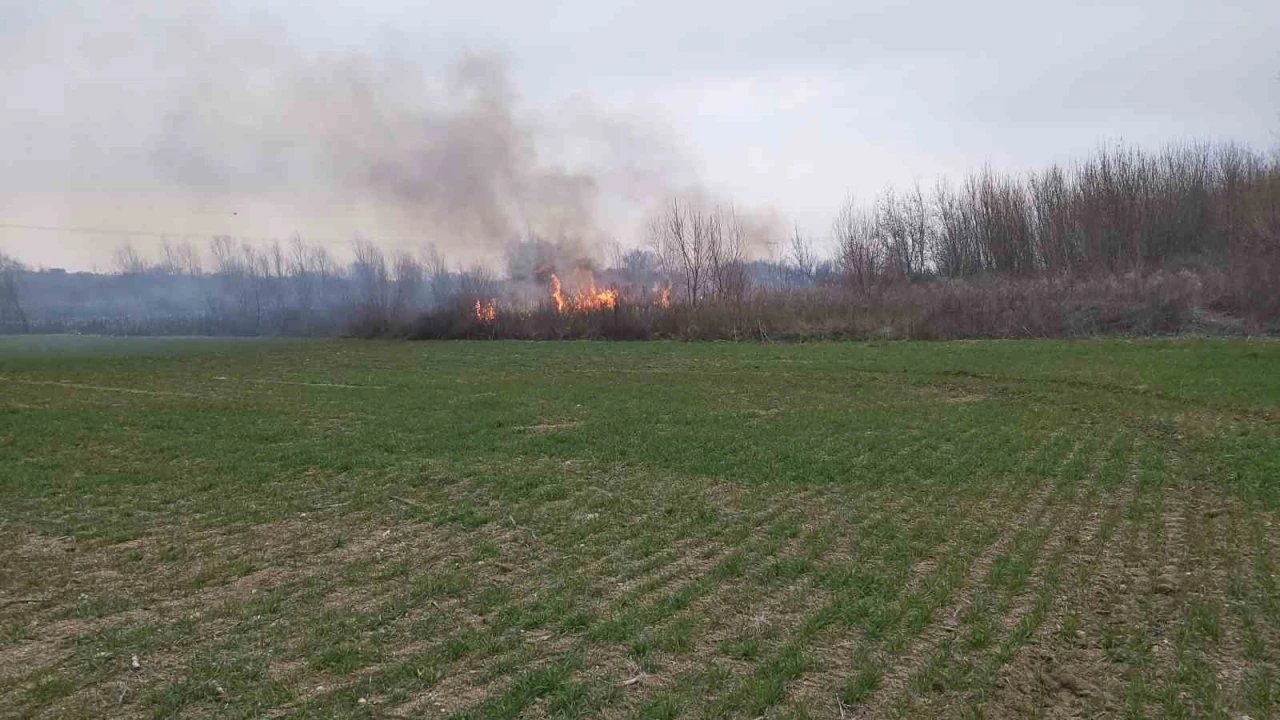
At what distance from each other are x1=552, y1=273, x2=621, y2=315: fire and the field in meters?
36.0

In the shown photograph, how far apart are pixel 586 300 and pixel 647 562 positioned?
47467 mm

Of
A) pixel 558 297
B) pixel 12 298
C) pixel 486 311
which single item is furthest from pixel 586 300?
pixel 12 298

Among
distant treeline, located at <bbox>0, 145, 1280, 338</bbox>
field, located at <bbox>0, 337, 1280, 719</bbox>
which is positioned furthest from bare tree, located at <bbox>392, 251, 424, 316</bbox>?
field, located at <bbox>0, 337, 1280, 719</bbox>

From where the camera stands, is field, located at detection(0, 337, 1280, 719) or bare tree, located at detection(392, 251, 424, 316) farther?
bare tree, located at detection(392, 251, 424, 316)

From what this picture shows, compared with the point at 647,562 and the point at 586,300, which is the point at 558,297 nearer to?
the point at 586,300

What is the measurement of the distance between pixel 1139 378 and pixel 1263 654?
19.0 meters

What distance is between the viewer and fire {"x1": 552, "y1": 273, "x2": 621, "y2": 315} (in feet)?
175

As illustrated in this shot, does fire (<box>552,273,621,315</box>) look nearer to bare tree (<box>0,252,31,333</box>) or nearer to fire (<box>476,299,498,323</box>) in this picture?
fire (<box>476,299,498,323</box>)

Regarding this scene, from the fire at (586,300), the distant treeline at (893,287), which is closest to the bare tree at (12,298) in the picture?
the distant treeline at (893,287)

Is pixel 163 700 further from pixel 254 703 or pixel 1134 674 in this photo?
pixel 1134 674

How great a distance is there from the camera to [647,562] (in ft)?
23.7

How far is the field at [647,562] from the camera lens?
4.80 metres

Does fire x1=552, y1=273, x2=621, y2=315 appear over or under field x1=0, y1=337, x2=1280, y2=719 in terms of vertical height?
over

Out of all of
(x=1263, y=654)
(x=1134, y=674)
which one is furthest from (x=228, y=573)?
(x=1263, y=654)
